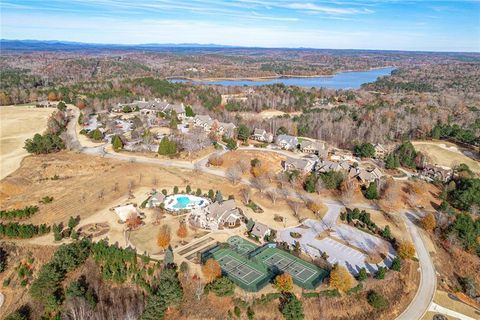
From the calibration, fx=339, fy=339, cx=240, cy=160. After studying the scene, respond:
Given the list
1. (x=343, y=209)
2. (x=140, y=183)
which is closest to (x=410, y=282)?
(x=343, y=209)

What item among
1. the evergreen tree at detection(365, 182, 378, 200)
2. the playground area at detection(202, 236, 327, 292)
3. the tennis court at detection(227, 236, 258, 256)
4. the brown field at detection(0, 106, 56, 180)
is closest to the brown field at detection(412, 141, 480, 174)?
the evergreen tree at detection(365, 182, 378, 200)

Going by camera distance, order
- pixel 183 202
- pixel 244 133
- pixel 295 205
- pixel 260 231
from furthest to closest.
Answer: pixel 244 133, pixel 295 205, pixel 183 202, pixel 260 231

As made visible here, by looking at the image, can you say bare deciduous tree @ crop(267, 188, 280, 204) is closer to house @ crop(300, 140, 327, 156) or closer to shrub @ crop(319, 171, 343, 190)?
shrub @ crop(319, 171, 343, 190)

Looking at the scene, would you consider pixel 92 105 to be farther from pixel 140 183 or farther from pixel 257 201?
pixel 257 201

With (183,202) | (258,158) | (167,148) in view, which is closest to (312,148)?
(258,158)

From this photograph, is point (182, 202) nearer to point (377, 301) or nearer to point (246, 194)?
point (246, 194)

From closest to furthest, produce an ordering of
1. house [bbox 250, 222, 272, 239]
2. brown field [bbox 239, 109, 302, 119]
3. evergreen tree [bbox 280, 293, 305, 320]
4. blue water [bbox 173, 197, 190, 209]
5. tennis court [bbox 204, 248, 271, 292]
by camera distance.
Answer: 1. evergreen tree [bbox 280, 293, 305, 320]
2. tennis court [bbox 204, 248, 271, 292]
3. house [bbox 250, 222, 272, 239]
4. blue water [bbox 173, 197, 190, 209]
5. brown field [bbox 239, 109, 302, 119]

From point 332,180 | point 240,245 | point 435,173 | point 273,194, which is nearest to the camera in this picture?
point 240,245
